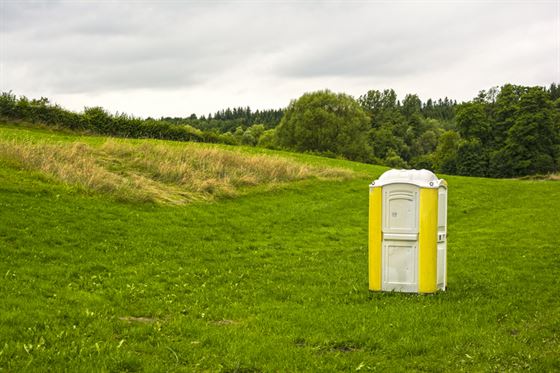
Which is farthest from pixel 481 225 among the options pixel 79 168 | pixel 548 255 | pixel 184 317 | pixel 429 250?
pixel 184 317

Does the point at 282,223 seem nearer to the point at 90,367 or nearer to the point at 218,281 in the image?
the point at 218,281

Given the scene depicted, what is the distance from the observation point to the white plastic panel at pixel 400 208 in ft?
34.9

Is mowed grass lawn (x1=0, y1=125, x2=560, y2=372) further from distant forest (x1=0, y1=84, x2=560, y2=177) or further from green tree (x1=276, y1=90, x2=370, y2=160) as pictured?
green tree (x1=276, y1=90, x2=370, y2=160)

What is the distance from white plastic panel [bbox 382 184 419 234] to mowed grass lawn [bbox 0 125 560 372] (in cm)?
133

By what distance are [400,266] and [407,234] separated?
634 mm

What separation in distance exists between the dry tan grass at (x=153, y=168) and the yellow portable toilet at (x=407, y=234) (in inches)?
423

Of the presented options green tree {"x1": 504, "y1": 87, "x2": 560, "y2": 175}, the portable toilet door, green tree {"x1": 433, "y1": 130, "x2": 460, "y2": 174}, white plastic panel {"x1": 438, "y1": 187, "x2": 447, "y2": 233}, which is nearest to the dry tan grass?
the portable toilet door

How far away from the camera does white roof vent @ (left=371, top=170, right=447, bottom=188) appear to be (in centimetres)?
1065

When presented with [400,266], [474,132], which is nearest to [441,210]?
[400,266]

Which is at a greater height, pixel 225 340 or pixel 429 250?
pixel 429 250

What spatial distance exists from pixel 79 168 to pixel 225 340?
47.4 ft

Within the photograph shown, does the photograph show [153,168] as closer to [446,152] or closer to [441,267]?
[441,267]

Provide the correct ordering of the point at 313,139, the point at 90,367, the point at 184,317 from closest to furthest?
1. the point at 90,367
2. the point at 184,317
3. the point at 313,139

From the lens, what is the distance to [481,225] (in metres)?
23.1
